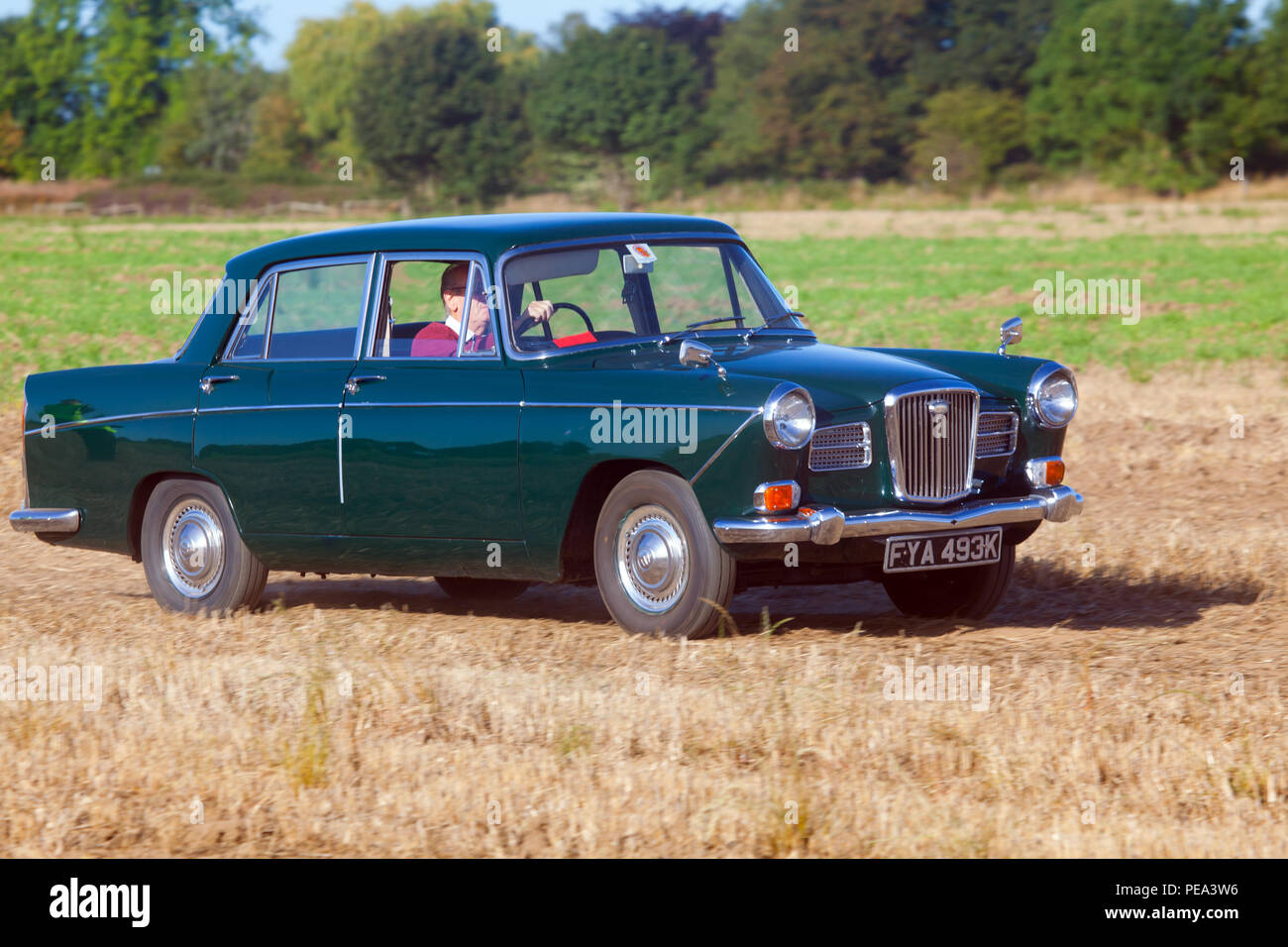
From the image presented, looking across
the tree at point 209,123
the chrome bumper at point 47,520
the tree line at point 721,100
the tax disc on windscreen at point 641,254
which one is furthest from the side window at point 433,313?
the tree at point 209,123

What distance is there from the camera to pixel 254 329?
353 inches

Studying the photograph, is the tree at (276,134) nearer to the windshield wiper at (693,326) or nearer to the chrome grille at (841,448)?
the windshield wiper at (693,326)

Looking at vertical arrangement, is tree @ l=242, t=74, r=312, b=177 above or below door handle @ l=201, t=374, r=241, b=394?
above

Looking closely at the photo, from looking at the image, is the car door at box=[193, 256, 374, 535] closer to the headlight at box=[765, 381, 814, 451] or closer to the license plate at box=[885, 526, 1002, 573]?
the headlight at box=[765, 381, 814, 451]

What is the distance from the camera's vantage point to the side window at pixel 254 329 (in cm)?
894

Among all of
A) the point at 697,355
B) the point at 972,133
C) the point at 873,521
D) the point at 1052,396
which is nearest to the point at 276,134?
the point at 972,133

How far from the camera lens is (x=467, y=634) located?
8.21 metres

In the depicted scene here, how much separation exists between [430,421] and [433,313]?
697 millimetres

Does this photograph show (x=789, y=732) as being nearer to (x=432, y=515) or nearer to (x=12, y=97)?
(x=432, y=515)

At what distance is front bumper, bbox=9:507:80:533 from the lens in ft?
30.4

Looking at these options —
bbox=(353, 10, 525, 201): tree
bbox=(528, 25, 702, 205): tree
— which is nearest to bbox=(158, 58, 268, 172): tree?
bbox=(353, 10, 525, 201): tree

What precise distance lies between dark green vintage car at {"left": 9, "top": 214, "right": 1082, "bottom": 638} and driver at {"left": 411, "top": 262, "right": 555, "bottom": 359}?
0.01 metres

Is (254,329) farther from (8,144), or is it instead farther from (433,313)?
(8,144)
